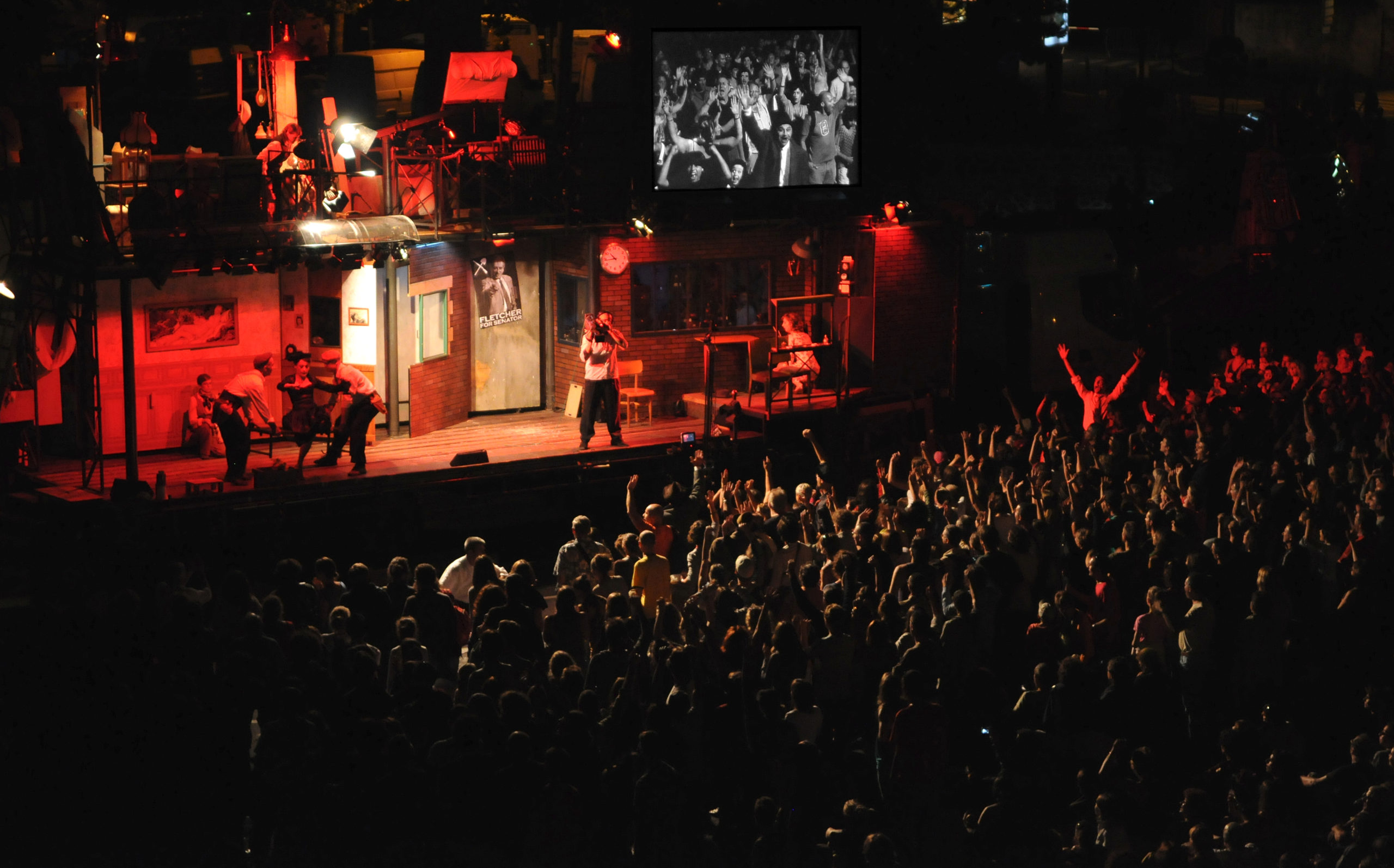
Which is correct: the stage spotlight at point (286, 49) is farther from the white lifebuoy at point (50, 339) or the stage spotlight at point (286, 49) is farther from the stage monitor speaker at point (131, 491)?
the stage monitor speaker at point (131, 491)

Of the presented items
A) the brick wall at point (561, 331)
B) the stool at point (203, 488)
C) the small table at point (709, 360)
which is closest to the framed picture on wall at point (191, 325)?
the stool at point (203, 488)

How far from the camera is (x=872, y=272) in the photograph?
21.7m

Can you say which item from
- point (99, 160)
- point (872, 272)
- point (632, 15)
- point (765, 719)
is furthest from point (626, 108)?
point (765, 719)

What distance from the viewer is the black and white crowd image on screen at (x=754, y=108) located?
2003 cm

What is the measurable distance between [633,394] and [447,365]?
2239mm

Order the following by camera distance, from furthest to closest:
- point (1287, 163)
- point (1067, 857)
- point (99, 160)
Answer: point (1287, 163), point (99, 160), point (1067, 857)

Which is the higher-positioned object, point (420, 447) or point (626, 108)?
point (626, 108)

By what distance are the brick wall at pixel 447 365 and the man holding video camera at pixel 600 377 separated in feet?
6.37

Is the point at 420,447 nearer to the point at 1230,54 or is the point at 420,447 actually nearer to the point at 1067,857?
the point at 1067,857

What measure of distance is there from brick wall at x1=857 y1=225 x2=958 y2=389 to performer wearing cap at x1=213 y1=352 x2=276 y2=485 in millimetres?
8039

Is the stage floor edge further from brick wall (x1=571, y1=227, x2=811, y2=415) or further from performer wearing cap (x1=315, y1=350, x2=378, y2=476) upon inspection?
performer wearing cap (x1=315, y1=350, x2=378, y2=476)

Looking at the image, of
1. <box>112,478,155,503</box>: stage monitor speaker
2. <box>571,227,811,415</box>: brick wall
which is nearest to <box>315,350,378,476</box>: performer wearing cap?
<box>112,478,155,503</box>: stage monitor speaker

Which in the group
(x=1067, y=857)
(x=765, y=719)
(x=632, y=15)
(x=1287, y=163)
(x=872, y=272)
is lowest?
(x=1067, y=857)

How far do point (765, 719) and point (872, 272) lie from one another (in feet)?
44.8
